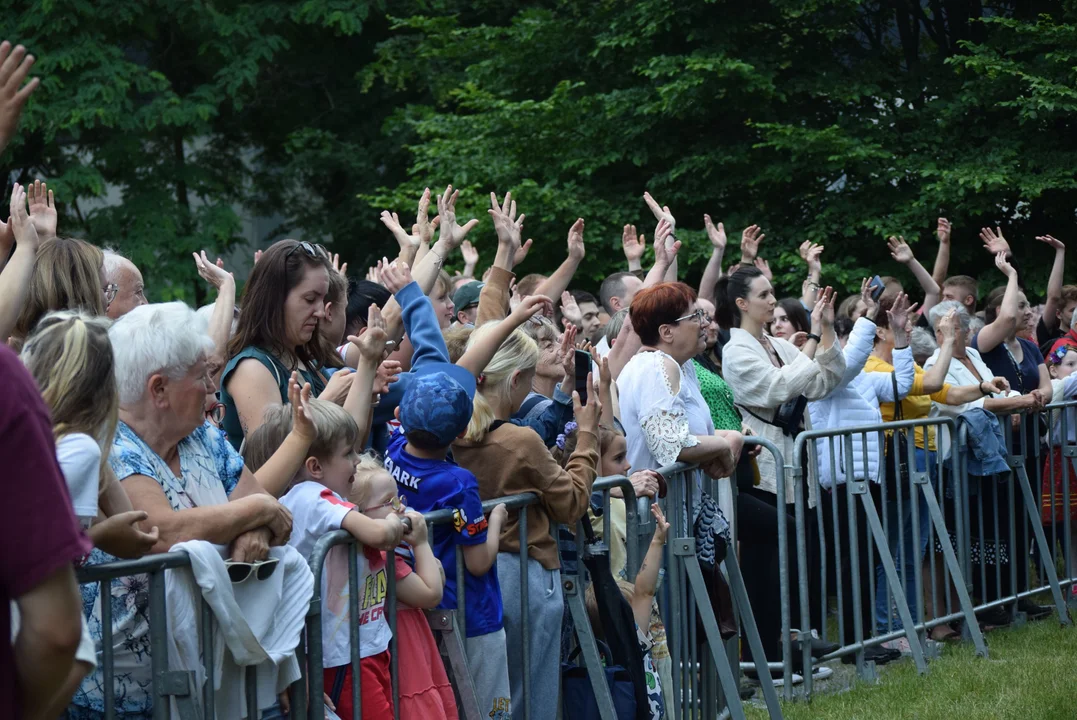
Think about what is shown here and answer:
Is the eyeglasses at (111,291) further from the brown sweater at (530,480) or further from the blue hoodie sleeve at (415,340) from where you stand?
the brown sweater at (530,480)

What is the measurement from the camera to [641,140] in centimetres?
1741

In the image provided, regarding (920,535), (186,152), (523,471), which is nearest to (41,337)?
(523,471)

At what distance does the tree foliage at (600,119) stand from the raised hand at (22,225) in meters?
11.4

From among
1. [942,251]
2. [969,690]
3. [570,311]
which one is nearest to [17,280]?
[969,690]

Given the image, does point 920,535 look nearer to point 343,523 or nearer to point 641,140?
point 343,523

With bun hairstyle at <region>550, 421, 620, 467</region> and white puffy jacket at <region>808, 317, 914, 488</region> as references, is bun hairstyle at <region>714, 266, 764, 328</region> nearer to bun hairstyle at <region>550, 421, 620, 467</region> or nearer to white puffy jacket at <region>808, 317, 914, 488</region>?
white puffy jacket at <region>808, 317, 914, 488</region>

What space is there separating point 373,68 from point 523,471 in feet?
53.7

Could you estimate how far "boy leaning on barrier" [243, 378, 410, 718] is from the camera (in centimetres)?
358

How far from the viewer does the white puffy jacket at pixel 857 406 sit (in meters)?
7.31

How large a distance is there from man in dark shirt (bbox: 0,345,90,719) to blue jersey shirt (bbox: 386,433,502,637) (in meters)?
2.09

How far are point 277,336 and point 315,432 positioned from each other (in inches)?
33.0

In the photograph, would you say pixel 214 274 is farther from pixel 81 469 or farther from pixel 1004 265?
pixel 1004 265

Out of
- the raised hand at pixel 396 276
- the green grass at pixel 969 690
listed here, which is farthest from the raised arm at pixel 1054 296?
the raised hand at pixel 396 276

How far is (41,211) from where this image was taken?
4.75m
